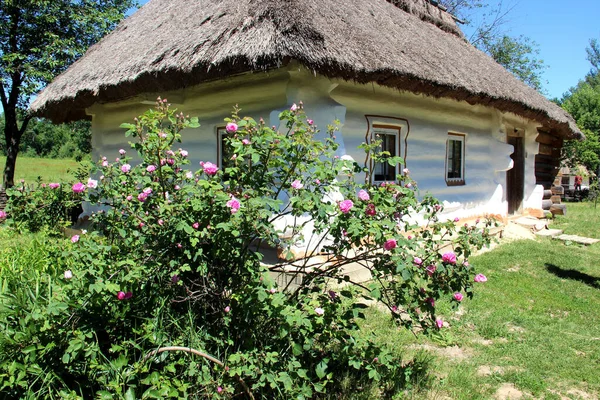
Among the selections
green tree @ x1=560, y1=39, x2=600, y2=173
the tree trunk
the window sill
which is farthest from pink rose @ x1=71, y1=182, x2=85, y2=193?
green tree @ x1=560, y1=39, x2=600, y2=173

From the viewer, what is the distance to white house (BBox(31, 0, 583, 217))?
4.43 metres

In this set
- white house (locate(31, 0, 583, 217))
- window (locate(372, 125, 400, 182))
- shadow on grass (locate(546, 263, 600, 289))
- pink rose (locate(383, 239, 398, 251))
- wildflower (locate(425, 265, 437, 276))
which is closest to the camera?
pink rose (locate(383, 239, 398, 251))

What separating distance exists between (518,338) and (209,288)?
9.28 feet

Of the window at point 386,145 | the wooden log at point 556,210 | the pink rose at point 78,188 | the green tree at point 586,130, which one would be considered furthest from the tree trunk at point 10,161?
the green tree at point 586,130

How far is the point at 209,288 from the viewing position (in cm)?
218

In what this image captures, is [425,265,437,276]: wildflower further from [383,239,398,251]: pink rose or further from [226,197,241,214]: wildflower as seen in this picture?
[226,197,241,214]: wildflower

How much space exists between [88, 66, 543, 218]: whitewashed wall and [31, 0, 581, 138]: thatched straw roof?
46cm

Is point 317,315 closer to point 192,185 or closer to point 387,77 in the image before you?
point 192,185

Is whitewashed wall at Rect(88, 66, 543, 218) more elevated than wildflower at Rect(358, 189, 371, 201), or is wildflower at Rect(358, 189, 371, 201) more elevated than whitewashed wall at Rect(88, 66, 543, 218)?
whitewashed wall at Rect(88, 66, 543, 218)

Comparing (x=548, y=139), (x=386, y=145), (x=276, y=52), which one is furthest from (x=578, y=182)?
(x=276, y=52)

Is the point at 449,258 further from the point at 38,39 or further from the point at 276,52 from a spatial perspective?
the point at 38,39

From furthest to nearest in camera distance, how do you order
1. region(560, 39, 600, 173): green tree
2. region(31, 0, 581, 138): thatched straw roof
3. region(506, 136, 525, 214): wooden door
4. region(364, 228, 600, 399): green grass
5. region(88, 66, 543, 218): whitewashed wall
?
1. region(560, 39, 600, 173): green tree
2. region(506, 136, 525, 214): wooden door
3. region(88, 66, 543, 218): whitewashed wall
4. region(31, 0, 581, 138): thatched straw roof
5. region(364, 228, 600, 399): green grass

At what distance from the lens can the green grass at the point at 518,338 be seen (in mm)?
2818

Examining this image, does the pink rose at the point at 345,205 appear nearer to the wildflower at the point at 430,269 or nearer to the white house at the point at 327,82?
the wildflower at the point at 430,269
